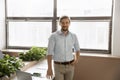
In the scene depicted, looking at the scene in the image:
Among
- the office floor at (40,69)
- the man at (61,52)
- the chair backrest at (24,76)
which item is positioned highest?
the man at (61,52)

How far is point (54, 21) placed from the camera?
163 inches

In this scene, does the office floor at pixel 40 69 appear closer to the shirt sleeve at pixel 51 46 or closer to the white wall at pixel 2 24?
the shirt sleeve at pixel 51 46

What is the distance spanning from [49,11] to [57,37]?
5.33 feet

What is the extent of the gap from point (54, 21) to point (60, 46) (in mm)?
1516

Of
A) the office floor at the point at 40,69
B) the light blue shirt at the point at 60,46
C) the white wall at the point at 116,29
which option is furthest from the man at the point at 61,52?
the white wall at the point at 116,29

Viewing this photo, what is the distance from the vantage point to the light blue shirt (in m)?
2.68

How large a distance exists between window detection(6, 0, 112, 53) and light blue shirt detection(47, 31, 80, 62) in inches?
50.7

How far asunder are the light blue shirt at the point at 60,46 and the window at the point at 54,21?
50.7 inches

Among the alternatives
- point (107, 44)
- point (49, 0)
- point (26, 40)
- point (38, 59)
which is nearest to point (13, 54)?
point (26, 40)

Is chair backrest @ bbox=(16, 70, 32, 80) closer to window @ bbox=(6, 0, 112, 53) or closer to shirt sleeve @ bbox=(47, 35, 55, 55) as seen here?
shirt sleeve @ bbox=(47, 35, 55, 55)

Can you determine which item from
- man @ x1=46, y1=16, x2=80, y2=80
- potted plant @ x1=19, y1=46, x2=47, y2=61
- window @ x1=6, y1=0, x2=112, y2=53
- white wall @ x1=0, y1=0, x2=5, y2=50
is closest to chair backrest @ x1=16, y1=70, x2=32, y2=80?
man @ x1=46, y1=16, x2=80, y2=80

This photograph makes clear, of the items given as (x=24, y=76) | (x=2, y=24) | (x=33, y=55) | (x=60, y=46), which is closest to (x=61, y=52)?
(x=60, y=46)

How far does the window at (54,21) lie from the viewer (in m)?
3.88

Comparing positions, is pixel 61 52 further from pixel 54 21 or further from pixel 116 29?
pixel 54 21
